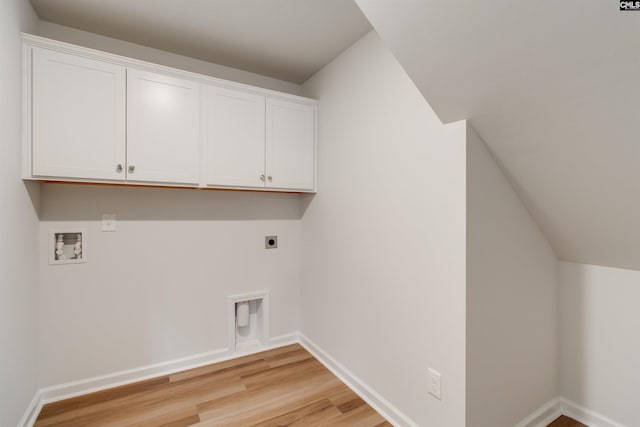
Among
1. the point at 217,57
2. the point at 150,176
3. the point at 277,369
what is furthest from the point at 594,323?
the point at 217,57

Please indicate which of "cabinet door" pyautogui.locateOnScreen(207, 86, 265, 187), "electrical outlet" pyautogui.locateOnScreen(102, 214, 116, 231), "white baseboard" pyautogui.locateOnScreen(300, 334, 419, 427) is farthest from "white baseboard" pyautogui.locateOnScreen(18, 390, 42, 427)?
"white baseboard" pyautogui.locateOnScreen(300, 334, 419, 427)

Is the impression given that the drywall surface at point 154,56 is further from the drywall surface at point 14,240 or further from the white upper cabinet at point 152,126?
the white upper cabinet at point 152,126

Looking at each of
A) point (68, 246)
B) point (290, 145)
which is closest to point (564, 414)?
point (290, 145)

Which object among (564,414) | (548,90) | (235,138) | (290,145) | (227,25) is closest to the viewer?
(548,90)

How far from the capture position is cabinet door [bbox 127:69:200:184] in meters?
1.92

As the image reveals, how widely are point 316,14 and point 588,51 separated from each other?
1437 millimetres

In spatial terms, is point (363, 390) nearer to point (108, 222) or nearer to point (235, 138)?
point (235, 138)

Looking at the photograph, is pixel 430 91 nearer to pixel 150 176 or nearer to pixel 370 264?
pixel 370 264

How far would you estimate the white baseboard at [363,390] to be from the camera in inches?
69.6

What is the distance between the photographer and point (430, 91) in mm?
1347

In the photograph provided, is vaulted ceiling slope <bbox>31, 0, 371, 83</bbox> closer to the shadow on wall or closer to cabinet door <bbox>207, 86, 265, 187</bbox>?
cabinet door <bbox>207, 86, 265, 187</bbox>

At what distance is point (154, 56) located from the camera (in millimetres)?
2258

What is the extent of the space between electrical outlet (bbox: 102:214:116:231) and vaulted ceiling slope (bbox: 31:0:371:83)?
1252 millimetres

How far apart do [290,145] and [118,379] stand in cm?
213
